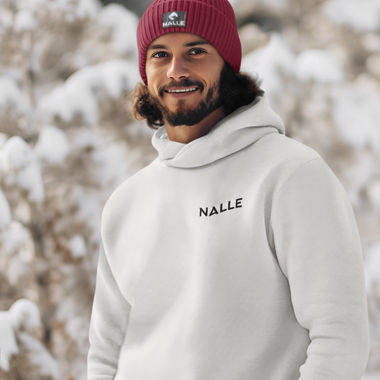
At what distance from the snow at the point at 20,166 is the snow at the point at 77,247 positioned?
2.68 ft

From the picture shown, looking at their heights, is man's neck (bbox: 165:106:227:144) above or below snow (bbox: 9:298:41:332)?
above

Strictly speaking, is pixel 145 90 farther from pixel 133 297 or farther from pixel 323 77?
pixel 323 77

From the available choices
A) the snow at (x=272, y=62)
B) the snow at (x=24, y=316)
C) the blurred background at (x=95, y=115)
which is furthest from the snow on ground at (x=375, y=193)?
the snow at (x=24, y=316)

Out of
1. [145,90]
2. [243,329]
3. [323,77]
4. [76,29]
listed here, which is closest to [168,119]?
[145,90]

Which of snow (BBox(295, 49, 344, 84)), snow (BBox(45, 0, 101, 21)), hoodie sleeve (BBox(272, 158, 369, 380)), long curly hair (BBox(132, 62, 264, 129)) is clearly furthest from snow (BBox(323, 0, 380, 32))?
hoodie sleeve (BBox(272, 158, 369, 380))

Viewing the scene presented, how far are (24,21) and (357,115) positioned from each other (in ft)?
8.49

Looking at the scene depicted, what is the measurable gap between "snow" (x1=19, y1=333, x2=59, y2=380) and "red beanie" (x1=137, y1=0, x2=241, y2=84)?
232cm

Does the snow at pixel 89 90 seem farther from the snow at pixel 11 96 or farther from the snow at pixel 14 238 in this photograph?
the snow at pixel 14 238

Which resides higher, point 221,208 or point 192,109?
point 192,109

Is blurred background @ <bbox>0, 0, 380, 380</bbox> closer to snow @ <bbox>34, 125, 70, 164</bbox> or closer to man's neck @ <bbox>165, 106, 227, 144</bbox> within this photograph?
snow @ <bbox>34, 125, 70, 164</bbox>

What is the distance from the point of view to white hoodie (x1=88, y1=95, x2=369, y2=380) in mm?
774

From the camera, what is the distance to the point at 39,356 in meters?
2.89

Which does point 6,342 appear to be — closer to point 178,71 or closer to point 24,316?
point 24,316

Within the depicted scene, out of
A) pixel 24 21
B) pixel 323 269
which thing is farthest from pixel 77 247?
pixel 323 269
